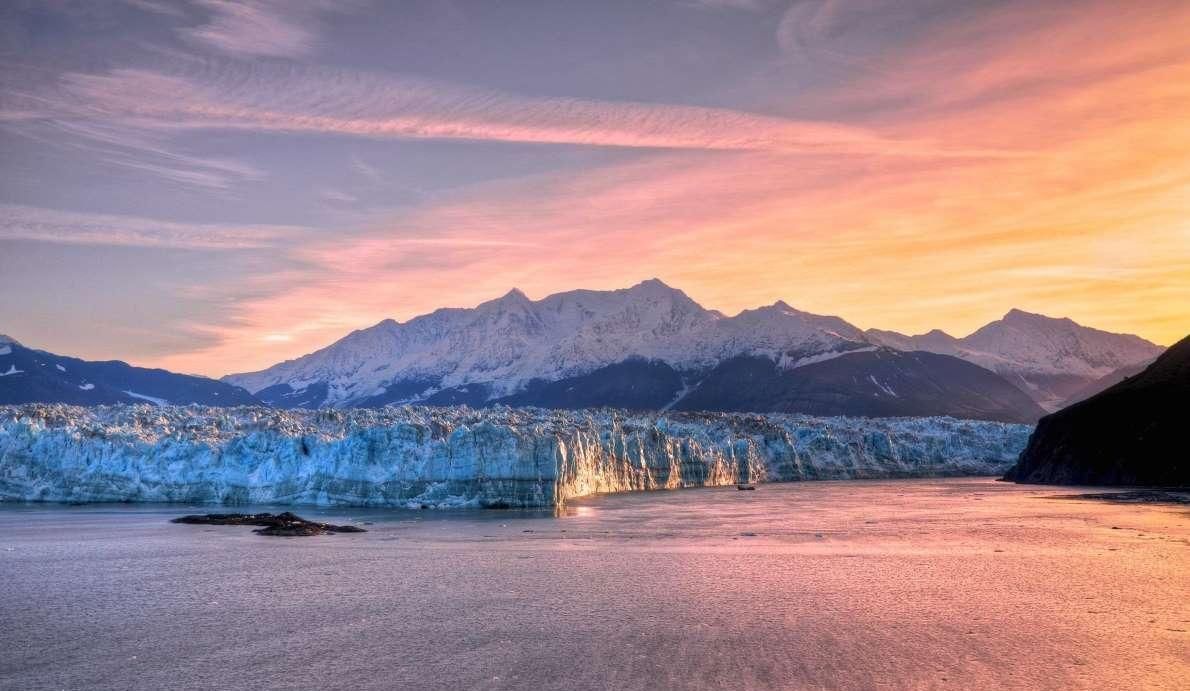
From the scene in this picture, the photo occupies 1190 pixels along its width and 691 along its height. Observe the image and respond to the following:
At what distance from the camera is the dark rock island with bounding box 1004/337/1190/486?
3051 inches

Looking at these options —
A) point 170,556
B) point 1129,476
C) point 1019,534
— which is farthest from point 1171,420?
point 170,556

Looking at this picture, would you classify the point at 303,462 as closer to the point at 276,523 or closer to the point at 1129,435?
the point at 276,523

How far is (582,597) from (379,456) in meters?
44.1

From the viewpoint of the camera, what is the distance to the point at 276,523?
164 feet

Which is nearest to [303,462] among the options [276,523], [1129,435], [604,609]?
[276,523]

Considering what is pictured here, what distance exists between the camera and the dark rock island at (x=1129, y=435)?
77.5 m

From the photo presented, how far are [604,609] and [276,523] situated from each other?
3159cm

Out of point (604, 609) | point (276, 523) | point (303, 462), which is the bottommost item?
point (604, 609)

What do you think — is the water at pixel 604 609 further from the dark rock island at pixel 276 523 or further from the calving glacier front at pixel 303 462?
the calving glacier front at pixel 303 462

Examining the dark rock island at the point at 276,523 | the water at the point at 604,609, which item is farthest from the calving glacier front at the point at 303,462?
the water at the point at 604,609

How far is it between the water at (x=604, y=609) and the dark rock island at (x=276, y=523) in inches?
82.0

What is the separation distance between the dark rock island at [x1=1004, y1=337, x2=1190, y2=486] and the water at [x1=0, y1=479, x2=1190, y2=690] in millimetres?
37337

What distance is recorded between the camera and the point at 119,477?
238ft

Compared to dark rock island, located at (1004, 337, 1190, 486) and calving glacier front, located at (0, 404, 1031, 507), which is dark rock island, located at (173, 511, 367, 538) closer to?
calving glacier front, located at (0, 404, 1031, 507)
